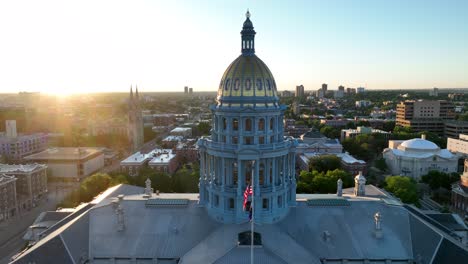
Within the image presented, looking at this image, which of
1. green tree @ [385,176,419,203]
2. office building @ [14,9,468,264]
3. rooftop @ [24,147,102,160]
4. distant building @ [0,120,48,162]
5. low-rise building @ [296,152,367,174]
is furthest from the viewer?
distant building @ [0,120,48,162]

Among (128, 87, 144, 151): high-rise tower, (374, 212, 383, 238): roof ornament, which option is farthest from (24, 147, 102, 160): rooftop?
(374, 212, 383, 238): roof ornament

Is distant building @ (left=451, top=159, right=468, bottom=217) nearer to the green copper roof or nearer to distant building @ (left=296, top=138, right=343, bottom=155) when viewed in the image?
distant building @ (left=296, top=138, right=343, bottom=155)

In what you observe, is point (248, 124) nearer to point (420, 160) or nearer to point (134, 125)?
point (420, 160)

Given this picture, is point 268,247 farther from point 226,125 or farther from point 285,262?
point 226,125

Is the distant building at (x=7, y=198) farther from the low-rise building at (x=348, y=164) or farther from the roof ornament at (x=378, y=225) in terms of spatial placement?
the low-rise building at (x=348, y=164)

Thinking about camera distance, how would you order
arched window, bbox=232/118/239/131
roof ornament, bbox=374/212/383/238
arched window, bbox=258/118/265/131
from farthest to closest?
arched window, bbox=232/118/239/131
arched window, bbox=258/118/265/131
roof ornament, bbox=374/212/383/238

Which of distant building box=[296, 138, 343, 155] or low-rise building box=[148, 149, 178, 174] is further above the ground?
distant building box=[296, 138, 343, 155]

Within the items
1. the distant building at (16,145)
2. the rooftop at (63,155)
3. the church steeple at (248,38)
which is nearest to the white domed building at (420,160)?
the church steeple at (248,38)

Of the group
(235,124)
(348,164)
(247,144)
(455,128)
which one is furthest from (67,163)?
(455,128)
